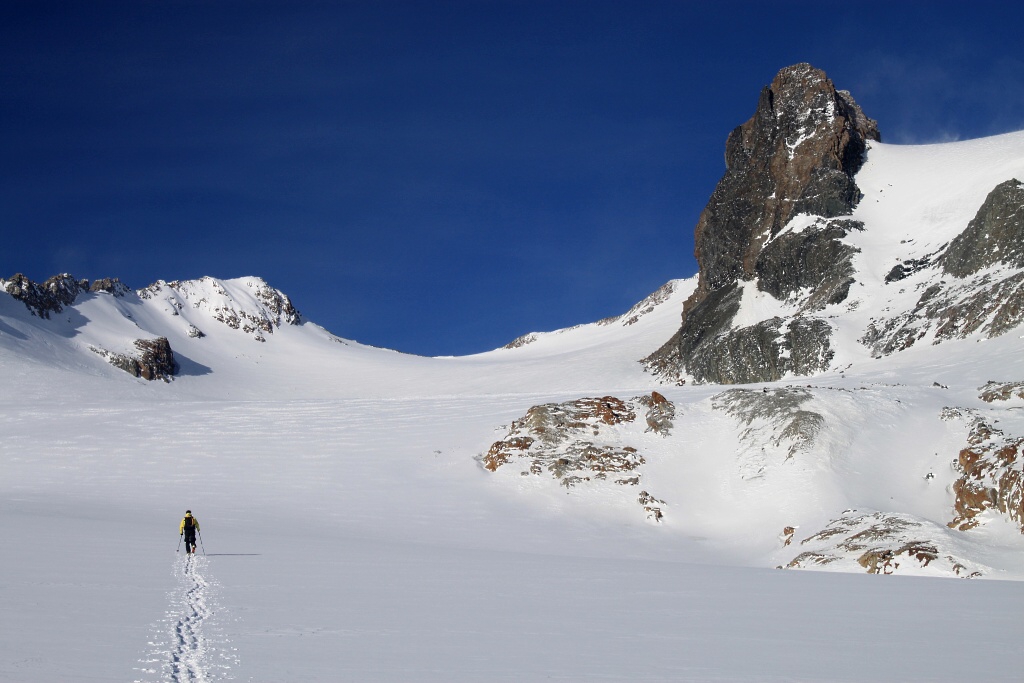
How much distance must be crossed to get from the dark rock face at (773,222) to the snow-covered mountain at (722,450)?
0.28 meters

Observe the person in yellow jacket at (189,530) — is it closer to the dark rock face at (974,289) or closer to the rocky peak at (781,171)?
the dark rock face at (974,289)

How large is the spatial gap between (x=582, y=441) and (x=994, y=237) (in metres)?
32.1

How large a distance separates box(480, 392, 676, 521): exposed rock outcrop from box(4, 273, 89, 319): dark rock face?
262 ft

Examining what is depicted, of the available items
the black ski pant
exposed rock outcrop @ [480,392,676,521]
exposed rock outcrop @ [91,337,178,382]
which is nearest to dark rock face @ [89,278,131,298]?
exposed rock outcrop @ [91,337,178,382]

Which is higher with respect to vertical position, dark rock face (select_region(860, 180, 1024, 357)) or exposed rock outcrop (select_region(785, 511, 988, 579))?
dark rock face (select_region(860, 180, 1024, 357))

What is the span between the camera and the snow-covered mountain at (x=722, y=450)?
12359 millimetres

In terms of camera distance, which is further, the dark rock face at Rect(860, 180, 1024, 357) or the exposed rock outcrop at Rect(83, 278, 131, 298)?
the exposed rock outcrop at Rect(83, 278, 131, 298)

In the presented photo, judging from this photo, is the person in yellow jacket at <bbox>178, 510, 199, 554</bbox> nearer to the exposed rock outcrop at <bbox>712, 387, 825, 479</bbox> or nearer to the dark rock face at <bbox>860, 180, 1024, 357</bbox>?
the exposed rock outcrop at <bbox>712, 387, 825, 479</bbox>

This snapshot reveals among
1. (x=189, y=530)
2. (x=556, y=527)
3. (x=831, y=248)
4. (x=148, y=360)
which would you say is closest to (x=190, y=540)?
(x=189, y=530)

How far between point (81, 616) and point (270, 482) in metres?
22.2

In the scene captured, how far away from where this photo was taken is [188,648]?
7.41m

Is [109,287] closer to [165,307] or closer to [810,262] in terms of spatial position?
[165,307]

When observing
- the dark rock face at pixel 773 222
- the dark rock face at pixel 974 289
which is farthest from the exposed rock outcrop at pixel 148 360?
the dark rock face at pixel 974 289

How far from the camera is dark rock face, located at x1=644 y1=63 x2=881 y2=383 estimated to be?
59969 millimetres
